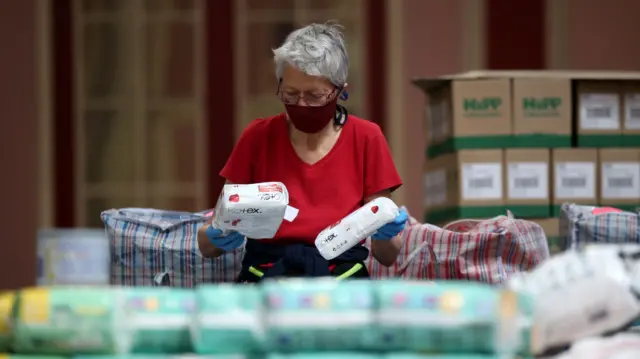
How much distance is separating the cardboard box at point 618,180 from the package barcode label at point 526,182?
266mm

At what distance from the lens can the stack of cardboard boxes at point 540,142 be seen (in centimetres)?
359

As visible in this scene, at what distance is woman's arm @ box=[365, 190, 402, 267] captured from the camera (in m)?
2.30

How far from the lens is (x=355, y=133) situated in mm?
2377

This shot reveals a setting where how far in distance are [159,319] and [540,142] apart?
97.0 inches

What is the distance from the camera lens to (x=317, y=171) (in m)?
2.32

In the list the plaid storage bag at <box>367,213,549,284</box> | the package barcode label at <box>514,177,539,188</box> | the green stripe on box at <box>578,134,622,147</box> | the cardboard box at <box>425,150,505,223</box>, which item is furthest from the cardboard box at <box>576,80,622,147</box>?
the plaid storage bag at <box>367,213,549,284</box>

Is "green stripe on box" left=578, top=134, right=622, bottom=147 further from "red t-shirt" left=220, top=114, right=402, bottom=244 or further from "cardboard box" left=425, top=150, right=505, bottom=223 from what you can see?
"red t-shirt" left=220, top=114, right=402, bottom=244

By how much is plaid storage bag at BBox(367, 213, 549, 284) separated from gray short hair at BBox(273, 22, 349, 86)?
56 cm

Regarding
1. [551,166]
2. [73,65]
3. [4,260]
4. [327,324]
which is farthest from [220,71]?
[327,324]

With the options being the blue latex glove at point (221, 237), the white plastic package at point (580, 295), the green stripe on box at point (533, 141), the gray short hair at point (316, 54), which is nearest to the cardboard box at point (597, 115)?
the green stripe on box at point (533, 141)

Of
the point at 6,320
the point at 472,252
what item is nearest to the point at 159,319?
the point at 6,320

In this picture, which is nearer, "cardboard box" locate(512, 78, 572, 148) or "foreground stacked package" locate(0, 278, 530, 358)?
"foreground stacked package" locate(0, 278, 530, 358)

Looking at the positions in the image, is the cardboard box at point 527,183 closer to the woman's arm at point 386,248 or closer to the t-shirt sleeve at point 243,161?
the woman's arm at point 386,248

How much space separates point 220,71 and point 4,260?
1.81 meters
